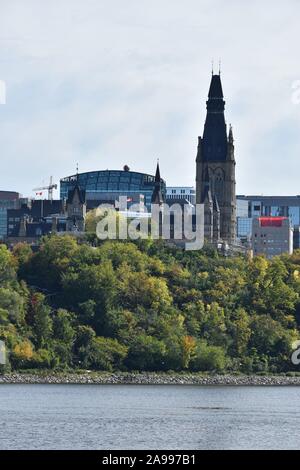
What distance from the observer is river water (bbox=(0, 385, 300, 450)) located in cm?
14225

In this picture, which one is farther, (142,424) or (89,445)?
(142,424)

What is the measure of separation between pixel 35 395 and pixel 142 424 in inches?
1452

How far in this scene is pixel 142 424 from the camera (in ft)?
514

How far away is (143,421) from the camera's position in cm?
15962

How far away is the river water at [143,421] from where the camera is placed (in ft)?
467

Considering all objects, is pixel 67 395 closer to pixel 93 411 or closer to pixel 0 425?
pixel 93 411
